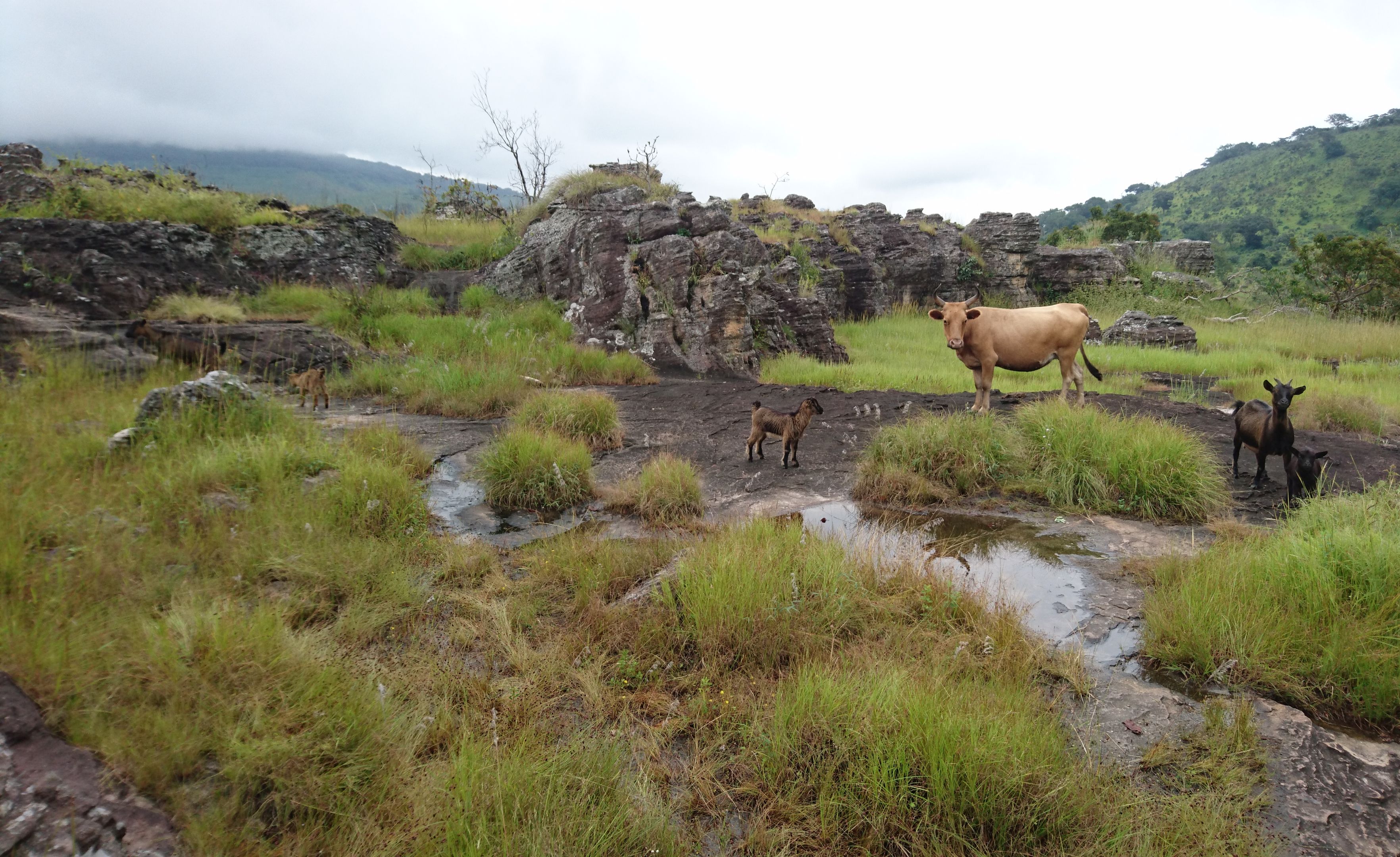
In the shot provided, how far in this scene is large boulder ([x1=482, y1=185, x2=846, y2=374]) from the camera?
12.6 metres

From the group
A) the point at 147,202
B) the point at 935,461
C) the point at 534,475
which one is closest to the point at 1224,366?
the point at 935,461

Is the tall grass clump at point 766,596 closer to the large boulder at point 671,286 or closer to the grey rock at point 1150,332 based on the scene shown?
the large boulder at point 671,286

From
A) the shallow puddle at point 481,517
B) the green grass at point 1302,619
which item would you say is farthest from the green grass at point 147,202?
the green grass at point 1302,619

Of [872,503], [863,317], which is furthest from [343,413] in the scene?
[863,317]

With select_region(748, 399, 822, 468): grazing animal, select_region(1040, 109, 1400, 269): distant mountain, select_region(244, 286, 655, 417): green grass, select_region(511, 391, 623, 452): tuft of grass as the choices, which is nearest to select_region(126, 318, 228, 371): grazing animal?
select_region(244, 286, 655, 417): green grass

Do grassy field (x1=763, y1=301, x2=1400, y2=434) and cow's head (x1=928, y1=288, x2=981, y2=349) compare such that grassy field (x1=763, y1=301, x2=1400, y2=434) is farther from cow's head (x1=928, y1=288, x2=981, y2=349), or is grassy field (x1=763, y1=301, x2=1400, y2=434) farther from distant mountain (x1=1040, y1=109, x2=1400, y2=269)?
distant mountain (x1=1040, y1=109, x2=1400, y2=269)

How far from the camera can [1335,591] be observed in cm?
322

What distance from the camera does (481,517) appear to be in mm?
5379

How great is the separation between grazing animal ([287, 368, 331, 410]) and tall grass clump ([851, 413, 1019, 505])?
23.7 ft

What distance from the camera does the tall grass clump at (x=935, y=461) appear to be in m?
5.98

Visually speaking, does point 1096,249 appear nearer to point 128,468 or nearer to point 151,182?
point 128,468

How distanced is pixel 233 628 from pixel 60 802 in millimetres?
899

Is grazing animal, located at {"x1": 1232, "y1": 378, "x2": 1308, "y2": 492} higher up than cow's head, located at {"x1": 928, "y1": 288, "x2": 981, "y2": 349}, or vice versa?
cow's head, located at {"x1": 928, "y1": 288, "x2": 981, "y2": 349}

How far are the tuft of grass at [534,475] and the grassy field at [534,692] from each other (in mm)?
1229
